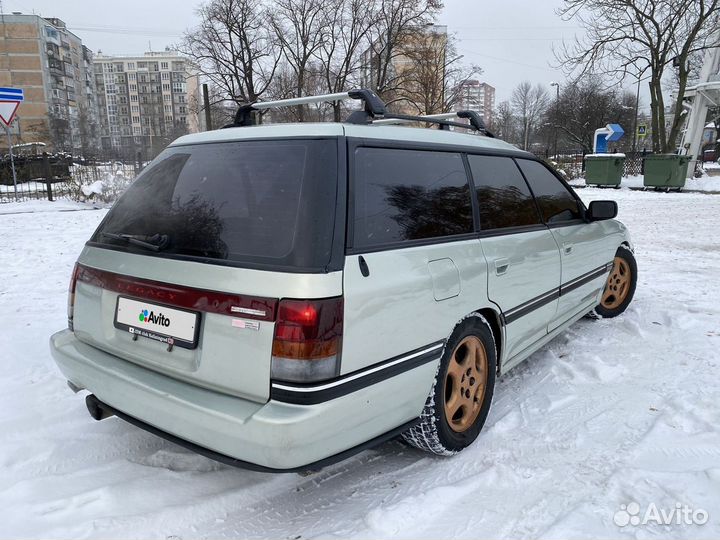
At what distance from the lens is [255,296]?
1924 millimetres

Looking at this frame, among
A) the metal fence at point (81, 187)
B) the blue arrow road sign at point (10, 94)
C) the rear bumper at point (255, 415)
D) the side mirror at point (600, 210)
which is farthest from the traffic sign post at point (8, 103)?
the side mirror at point (600, 210)

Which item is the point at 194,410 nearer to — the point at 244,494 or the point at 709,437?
the point at 244,494

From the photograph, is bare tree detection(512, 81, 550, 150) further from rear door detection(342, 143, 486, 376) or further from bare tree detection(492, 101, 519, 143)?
rear door detection(342, 143, 486, 376)

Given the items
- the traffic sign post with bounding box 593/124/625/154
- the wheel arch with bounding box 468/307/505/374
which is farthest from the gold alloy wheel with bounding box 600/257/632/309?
the traffic sign post with bounding box 593/124/625/154

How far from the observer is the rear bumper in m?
1.86

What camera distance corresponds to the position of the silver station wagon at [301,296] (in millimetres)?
1914

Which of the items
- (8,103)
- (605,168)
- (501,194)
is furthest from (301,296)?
(605,168)

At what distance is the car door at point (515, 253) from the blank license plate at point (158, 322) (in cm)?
156

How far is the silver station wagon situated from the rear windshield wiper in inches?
0.4

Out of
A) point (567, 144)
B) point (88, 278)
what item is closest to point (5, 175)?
point (88, 278)

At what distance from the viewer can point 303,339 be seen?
1.87 meters

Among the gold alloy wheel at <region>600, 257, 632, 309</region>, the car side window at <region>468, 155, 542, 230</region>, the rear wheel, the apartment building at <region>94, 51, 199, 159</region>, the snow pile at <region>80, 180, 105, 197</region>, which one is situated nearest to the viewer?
the rear wheel

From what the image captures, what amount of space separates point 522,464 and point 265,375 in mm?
1478

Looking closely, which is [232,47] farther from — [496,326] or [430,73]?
[496,326]
